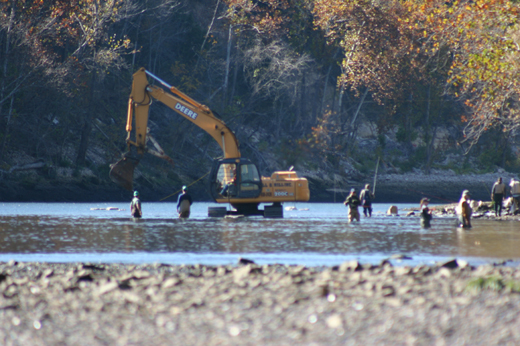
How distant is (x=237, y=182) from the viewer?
26.2 meters

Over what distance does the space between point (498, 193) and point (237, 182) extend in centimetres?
1014

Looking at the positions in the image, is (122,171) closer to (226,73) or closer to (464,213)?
(464,213)

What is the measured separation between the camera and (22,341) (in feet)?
21.2

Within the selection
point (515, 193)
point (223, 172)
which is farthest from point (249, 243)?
point (515, 193)

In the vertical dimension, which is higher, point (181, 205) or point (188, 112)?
point (188, 112)

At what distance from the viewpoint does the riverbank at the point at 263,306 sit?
6586mm

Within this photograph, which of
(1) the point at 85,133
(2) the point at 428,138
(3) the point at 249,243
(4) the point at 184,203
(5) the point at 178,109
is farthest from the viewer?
(2) the point at 428,138

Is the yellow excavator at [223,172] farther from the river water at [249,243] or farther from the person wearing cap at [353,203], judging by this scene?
the river water at [249,243]

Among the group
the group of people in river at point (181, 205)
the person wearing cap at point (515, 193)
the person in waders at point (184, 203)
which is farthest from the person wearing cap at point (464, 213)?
the person in waders at point (184, 203)

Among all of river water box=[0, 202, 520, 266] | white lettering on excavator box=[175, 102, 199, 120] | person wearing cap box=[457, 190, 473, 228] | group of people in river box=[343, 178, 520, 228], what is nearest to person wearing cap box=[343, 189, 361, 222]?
group of people in river box=[343, 178, 520, 228]

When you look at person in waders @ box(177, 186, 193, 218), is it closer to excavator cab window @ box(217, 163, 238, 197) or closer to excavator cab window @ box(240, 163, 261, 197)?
excavator cab window @ box(217, 163, 238, 197)

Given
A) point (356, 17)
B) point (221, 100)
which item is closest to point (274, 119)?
point (221, 100)

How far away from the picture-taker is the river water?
43.3ft

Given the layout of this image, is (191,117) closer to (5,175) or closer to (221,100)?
(5,175)
